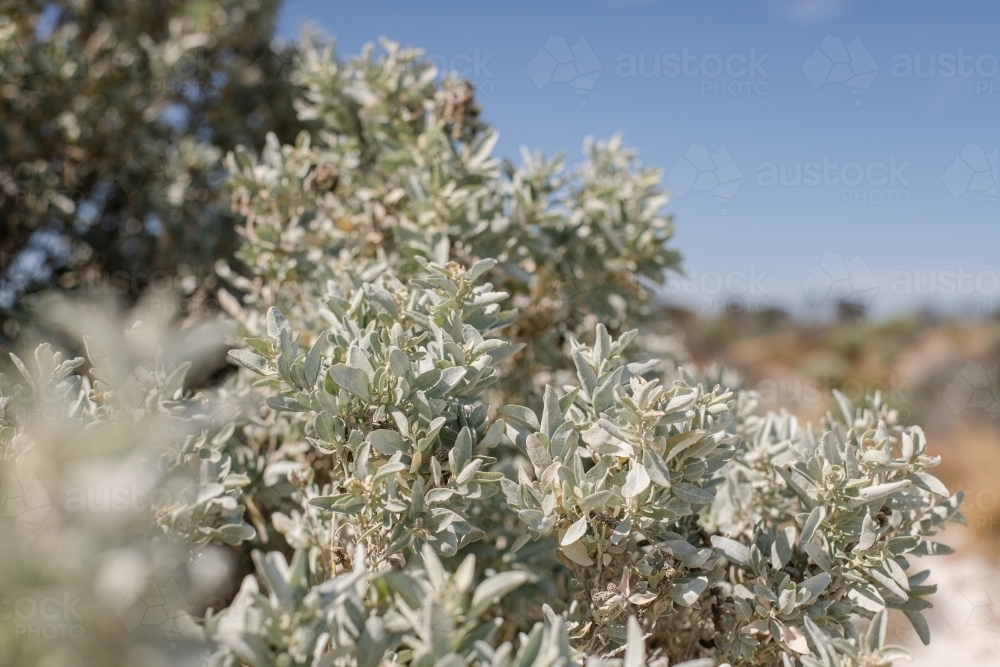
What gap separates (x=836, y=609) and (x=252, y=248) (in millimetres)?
1828

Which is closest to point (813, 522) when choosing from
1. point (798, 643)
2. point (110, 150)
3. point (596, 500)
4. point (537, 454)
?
point (798, 643)

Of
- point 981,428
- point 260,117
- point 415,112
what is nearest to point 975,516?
point 981,428

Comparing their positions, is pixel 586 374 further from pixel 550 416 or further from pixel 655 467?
pixel 655 467

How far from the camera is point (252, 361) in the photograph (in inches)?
51.6

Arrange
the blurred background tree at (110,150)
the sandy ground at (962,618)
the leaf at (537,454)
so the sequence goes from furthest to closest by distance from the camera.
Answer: the sandy ground at (962,618) < the blurred background tree at (110,150) < the leaf at (537,454)

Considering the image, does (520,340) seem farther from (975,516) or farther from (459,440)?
(975,516)

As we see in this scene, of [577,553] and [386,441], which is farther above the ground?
[386,441]

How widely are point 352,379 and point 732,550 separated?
826 mm

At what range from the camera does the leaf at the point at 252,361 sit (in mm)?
1300

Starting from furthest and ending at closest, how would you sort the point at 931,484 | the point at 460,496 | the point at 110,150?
the point at 110,150, the point at 931,484, the point at 460,496

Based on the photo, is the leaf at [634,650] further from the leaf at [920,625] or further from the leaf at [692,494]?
the leaf at [920,625]

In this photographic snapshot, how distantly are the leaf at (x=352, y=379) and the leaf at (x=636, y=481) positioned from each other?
0.49 m

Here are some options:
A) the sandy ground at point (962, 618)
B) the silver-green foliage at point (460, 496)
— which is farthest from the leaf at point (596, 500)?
the sandy ground at point (962, 618)

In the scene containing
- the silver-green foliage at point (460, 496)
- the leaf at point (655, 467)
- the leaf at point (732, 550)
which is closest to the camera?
the silver-green foliage at point (460, 496)
